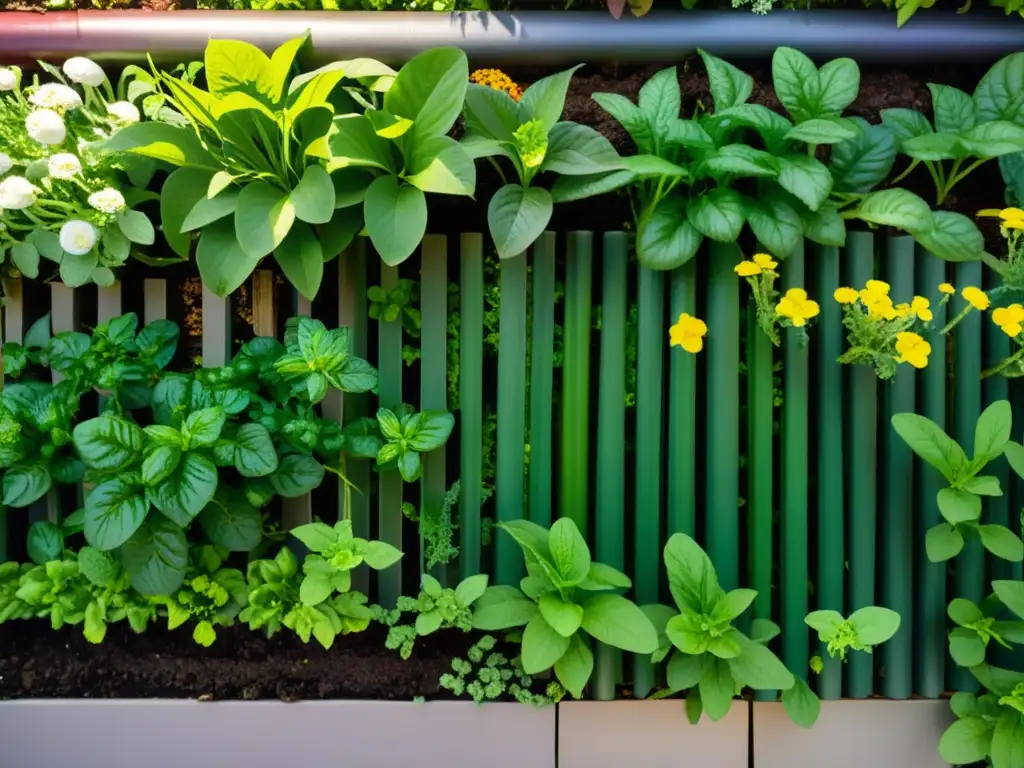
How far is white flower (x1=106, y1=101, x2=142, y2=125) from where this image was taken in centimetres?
172

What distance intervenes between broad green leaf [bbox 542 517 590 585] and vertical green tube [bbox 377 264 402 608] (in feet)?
1.36

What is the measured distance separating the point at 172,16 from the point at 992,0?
1922 mm

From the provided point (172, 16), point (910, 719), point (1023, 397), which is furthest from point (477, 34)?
point (910, 719)

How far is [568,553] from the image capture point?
165 cm

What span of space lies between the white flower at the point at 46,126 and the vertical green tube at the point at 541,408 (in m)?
1.07

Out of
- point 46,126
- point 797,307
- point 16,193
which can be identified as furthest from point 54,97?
point 797,307

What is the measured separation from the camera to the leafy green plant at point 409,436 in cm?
170

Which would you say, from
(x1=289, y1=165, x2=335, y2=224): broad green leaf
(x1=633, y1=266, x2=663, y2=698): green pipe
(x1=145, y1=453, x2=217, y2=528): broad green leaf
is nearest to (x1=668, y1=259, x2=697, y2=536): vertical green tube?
(x1=633, y1=266, x2=663, y2=698): green pipe

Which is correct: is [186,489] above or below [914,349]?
below

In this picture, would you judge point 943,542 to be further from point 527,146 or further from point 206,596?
point 206,596

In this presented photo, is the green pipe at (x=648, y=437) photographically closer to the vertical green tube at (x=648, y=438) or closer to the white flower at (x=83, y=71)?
the vertical green tube at (x=648, y=438)

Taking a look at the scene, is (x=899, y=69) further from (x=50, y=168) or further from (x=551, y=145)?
(x=50, y=168)

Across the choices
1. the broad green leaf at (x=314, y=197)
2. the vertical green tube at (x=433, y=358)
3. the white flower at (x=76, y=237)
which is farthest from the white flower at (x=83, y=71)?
the vertical green tube at (x=433, y=358)

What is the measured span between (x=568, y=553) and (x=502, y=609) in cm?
21
